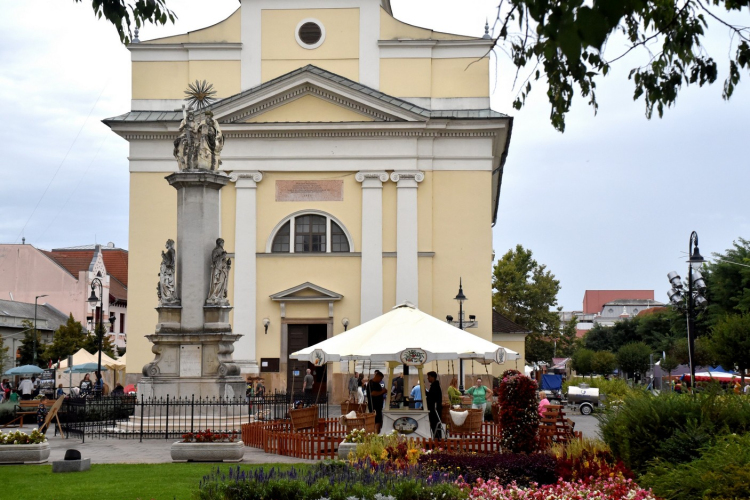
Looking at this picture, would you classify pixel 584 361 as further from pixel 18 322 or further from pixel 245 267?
pixel 245 267

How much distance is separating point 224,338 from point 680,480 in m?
13.7

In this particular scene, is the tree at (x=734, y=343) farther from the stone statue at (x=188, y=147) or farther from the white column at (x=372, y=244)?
the stone statue at (x=188, y=147)

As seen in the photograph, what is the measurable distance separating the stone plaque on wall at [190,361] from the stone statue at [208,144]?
430 cm

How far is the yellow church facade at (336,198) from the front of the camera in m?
37.6

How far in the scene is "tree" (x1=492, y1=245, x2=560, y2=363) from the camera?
238 feet

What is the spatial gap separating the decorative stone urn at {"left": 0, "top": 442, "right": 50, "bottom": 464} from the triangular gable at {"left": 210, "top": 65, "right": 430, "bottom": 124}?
22298 millimetres

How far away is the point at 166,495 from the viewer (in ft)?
40.0

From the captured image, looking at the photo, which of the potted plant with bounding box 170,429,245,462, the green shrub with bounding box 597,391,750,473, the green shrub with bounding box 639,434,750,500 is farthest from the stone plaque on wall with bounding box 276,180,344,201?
the green shrub with bounding box 639,434,750,500

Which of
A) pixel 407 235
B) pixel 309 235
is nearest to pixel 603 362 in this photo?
pixel 407 235

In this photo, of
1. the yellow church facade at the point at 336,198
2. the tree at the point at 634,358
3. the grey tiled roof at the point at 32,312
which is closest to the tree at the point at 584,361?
the tree at the point at 634,358

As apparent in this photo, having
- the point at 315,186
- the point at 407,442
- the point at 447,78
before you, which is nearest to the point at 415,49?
the point at 447,78

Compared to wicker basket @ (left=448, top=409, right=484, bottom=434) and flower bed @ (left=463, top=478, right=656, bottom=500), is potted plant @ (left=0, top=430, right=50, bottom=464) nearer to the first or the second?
wicker basket @ (left=448, top=409, right=484, bottom=434)

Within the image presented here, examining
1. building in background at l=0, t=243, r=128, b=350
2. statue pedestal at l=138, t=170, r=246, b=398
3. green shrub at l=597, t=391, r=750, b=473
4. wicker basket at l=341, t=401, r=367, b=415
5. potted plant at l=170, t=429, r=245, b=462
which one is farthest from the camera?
building in background at l=0, t=243, r=128, b=350

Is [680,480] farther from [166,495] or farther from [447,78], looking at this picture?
[447,78]
